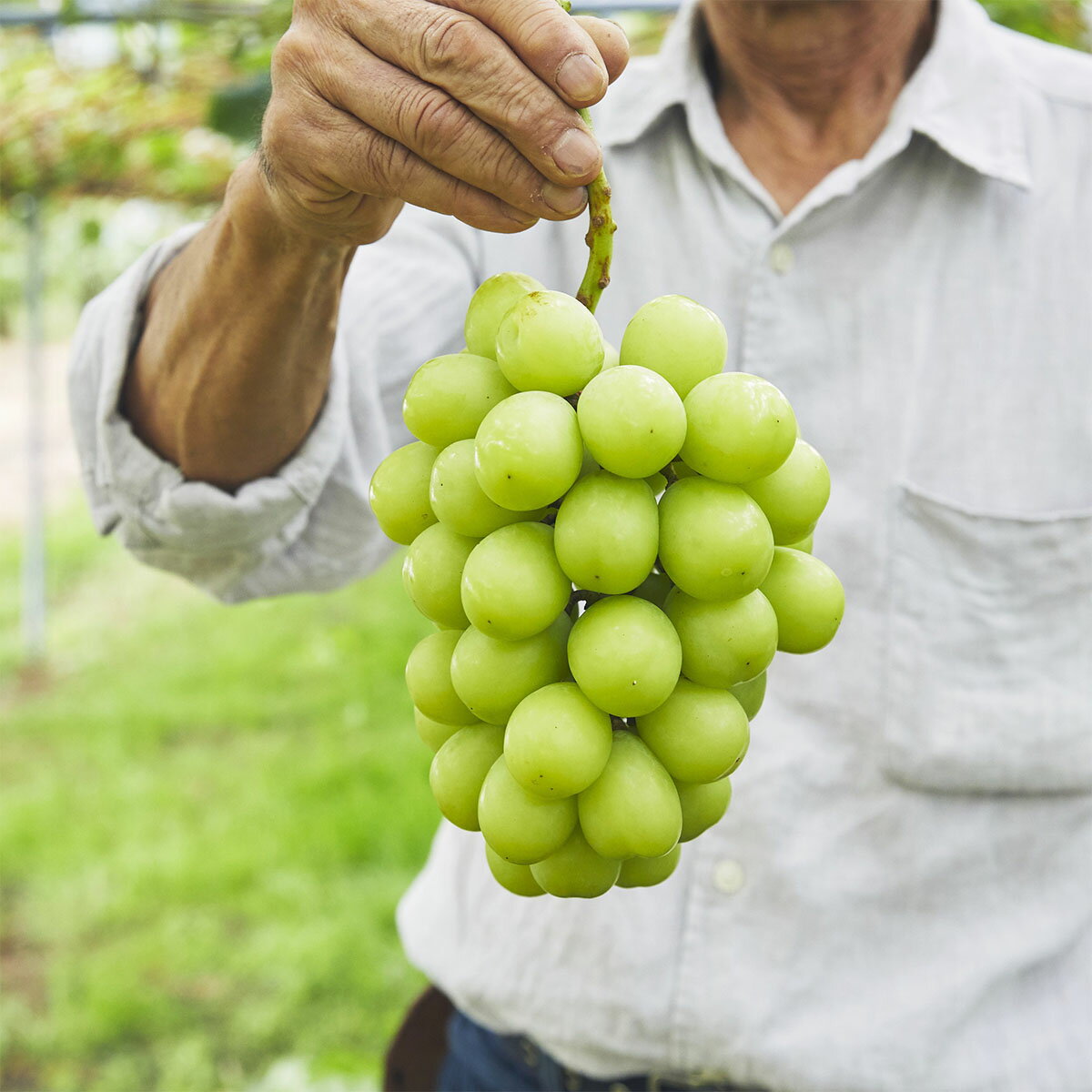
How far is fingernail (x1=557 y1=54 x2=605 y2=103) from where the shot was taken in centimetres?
69

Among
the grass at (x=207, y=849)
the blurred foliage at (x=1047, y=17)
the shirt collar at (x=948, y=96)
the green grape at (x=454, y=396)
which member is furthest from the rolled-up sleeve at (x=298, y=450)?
the blurred foliage at (x=1047, y=17)

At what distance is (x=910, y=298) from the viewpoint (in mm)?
1255

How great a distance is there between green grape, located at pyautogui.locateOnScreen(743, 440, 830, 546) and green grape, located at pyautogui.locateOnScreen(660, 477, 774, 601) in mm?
32

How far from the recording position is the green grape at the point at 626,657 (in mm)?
650

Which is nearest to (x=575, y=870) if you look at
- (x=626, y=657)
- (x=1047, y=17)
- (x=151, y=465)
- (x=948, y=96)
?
(x=626, y=657)

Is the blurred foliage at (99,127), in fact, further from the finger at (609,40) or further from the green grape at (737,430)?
the green grape at (737,430)

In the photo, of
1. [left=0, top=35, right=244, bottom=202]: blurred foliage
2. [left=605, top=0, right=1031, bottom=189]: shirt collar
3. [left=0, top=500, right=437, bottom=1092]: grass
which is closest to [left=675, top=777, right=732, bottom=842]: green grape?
[left=605, top=0, right=1031, bottom=189]: shirt collar

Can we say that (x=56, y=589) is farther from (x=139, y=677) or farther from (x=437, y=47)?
(x=437, y=47)

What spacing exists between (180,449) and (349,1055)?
1550mm

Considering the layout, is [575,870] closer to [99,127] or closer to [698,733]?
[698,733]

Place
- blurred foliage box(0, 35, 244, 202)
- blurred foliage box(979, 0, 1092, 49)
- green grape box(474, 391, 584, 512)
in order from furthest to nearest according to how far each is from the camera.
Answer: blurred foliage box(0, 35, 244, 202)
blurred foliage box(979, 0, 1092, 49)
green grape box(474, 391, 584, 512)

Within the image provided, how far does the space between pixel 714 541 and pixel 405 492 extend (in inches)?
8.8

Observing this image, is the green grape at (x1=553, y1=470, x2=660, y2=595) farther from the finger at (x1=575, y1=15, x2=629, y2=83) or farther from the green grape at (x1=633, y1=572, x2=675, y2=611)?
the finger at (x1=575, y1=15, x2=629, y2=83)

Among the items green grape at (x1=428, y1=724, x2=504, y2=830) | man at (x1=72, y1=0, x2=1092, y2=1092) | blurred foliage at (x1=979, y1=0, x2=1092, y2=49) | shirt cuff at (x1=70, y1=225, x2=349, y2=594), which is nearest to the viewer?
green grape at (x1=428, y1=724, x2=504, y2=830)
